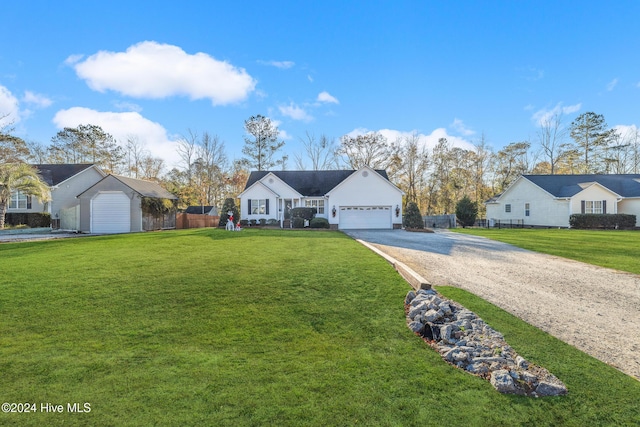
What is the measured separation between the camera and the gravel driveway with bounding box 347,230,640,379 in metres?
4.17

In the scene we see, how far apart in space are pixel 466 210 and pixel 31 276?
31475 millimetres

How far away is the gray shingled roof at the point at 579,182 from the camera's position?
90.0 feet

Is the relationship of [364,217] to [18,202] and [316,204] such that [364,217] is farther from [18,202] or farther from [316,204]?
[18,202]

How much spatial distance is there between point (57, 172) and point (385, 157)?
35.7 m

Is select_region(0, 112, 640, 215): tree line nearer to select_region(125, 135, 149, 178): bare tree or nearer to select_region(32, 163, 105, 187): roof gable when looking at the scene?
select_region(125, 135, 149, 178): bare tree

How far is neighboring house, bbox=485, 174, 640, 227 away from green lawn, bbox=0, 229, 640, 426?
2859 centimetres

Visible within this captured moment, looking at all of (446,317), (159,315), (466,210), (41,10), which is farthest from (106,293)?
(466,210)

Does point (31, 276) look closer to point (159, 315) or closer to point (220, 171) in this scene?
point (159, 315)

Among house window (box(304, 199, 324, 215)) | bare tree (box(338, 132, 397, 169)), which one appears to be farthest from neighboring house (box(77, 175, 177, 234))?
bare tree (box(338, 132, 397, 169))

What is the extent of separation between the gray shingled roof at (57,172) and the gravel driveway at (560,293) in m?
31.4

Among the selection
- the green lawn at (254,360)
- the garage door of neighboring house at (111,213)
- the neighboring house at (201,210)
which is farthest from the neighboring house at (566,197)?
the garage door of neighboring house at (111,213)

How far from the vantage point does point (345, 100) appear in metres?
26.8

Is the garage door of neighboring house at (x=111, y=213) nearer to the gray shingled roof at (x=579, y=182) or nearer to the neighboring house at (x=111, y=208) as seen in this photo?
the neighboring house at (x=111, y=208)

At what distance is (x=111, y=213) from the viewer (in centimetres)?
2211
